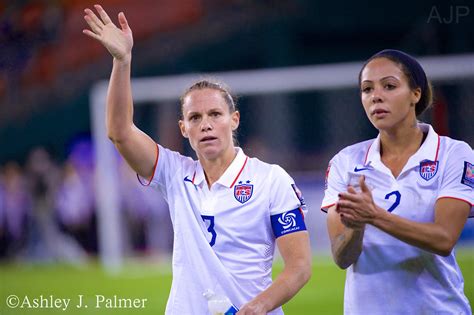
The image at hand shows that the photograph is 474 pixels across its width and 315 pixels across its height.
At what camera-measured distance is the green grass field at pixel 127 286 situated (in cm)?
955

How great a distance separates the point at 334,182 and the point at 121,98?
3.30 feet

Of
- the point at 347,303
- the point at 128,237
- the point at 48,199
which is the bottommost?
the point at 347,303

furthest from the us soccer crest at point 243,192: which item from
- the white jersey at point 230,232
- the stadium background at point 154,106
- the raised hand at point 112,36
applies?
the stadium background at point 154,106

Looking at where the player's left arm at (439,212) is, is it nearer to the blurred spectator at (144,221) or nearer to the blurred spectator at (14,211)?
the blurred spectator at (144,221)

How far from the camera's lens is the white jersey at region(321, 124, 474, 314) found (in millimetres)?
3633

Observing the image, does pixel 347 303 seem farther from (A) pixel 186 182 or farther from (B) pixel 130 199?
(B) pixel 130 199

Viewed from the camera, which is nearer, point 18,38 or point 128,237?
point 128,237

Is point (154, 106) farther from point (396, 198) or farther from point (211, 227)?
point (396, 198)

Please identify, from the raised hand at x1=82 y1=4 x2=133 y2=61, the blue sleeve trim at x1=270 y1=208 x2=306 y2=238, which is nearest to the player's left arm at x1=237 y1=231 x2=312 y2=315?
the blue sleeve trim at x1=270 y1=208 x2=306 y2=238

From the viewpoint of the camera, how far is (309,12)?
61.2ft

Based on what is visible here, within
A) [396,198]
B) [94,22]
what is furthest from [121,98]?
[396,198]

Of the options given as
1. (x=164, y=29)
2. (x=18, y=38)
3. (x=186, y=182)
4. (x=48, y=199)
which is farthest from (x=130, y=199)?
(x=186, y=182)

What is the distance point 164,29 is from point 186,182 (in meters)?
16.1

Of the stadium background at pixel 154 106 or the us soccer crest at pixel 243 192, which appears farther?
the stadium background at pixel 154 106
